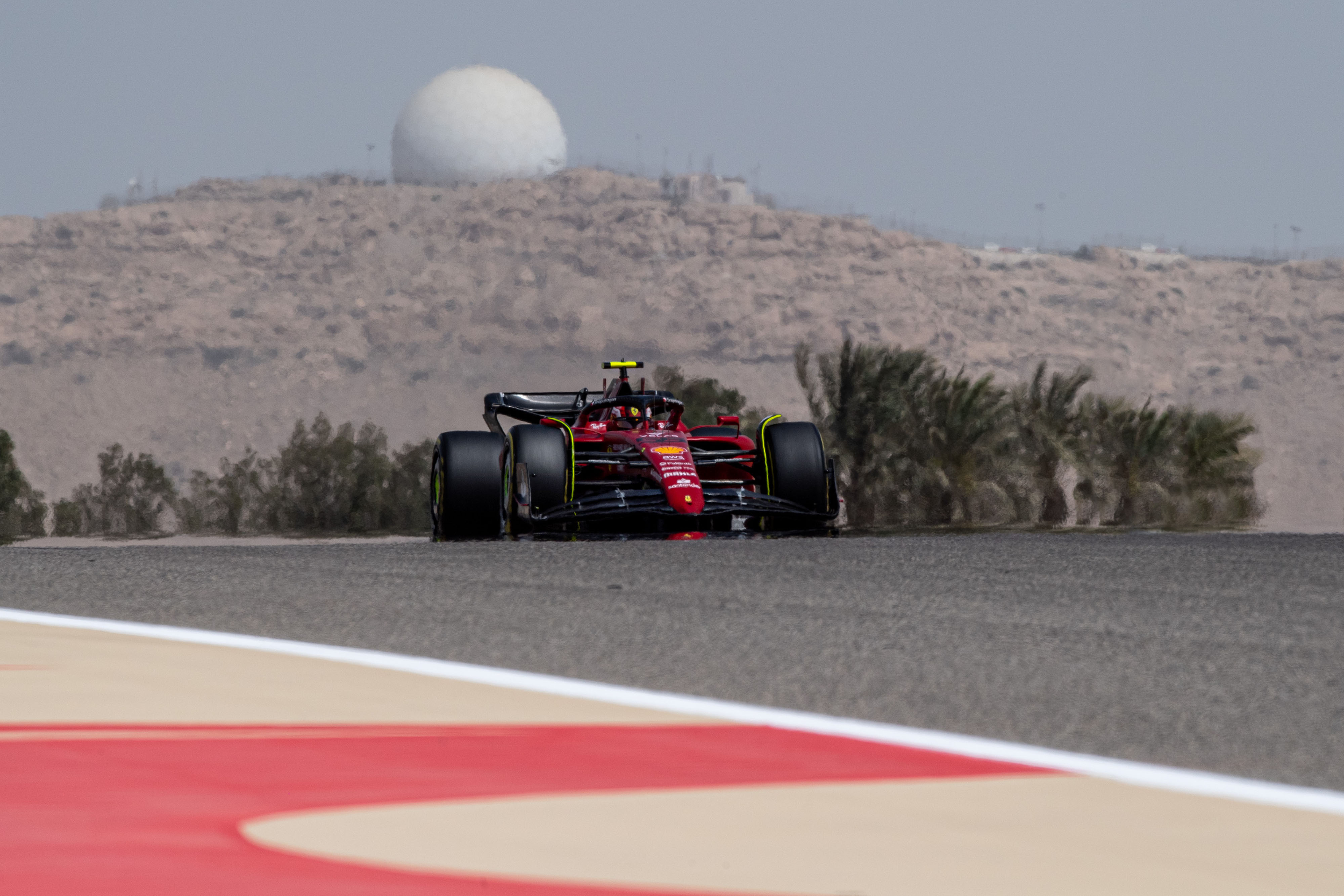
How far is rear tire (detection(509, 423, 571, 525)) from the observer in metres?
16.8

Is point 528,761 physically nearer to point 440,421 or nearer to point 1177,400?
point 440,421

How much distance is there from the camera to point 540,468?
663 inches

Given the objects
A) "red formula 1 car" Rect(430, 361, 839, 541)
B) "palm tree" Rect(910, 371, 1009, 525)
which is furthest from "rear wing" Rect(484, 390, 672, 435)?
"palm tree" Rect(910, 371, 1009, 525)

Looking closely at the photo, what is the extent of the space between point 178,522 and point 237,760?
84.3ft

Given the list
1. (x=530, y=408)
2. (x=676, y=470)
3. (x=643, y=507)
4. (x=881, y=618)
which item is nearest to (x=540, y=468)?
(x=643, y=507)

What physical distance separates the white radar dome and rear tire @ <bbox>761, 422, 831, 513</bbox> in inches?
2921

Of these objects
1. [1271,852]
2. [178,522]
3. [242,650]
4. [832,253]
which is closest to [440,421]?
[832,253]

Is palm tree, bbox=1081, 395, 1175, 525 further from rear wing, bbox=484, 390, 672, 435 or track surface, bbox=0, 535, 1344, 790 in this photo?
track surface, bbox=0, 535, 1344, 790

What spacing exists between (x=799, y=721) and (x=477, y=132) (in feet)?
290

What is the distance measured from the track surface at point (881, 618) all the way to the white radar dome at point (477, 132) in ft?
251

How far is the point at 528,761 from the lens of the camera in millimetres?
5949

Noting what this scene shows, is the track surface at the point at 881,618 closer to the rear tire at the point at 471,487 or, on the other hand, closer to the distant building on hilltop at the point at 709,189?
the rear tire at the point at 471,487

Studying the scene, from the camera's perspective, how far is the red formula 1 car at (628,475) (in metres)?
16.8

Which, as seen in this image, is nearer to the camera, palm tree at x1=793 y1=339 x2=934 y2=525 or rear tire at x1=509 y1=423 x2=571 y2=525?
rear tire at x1=509 y1=423 x2=571 y2=525
